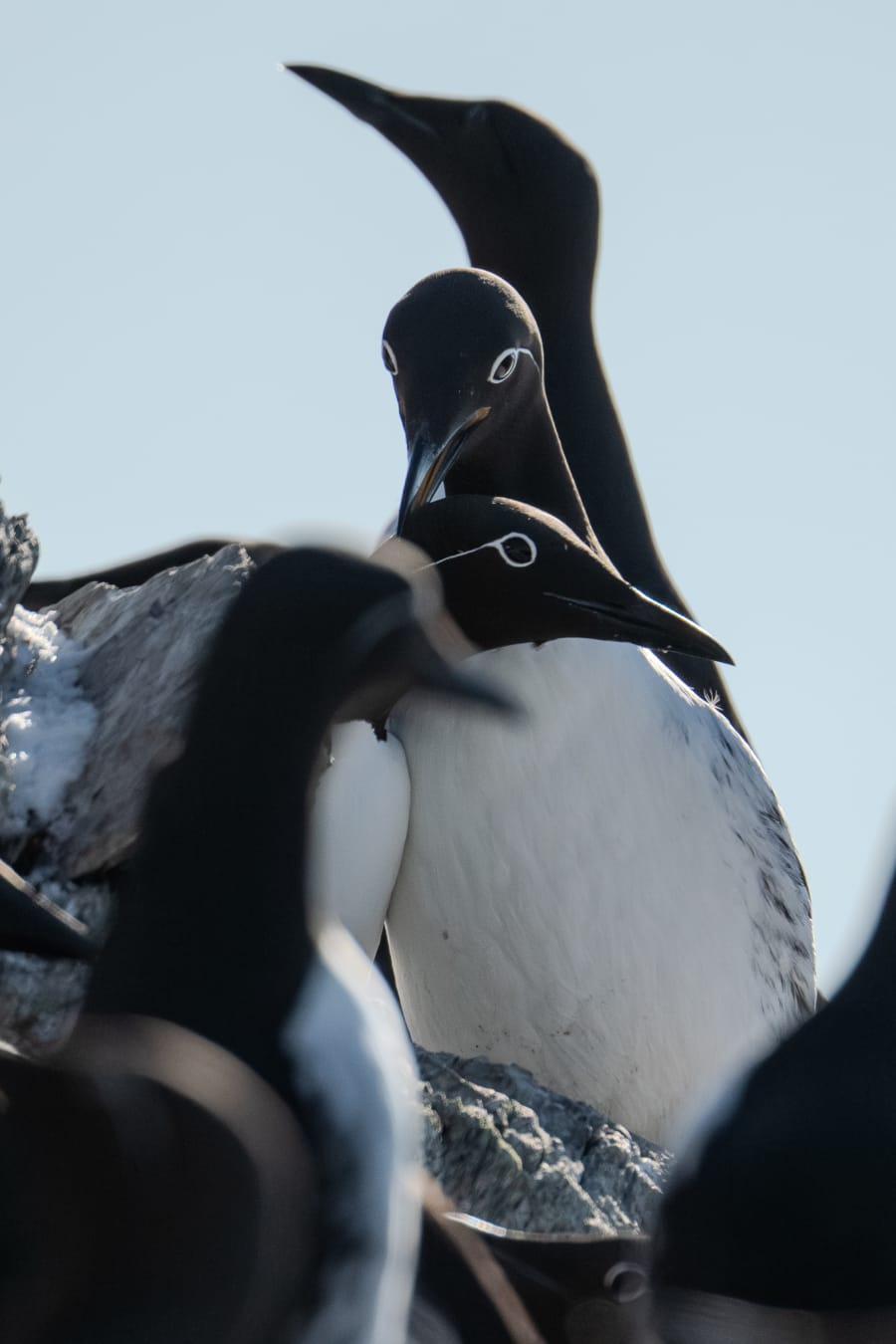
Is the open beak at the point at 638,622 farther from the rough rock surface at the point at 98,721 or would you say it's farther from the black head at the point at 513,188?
the black head at the point at 513,188

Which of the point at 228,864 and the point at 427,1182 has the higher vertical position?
the point at 228,864

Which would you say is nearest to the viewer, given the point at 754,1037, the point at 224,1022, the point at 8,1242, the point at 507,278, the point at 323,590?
the point at 8,1242

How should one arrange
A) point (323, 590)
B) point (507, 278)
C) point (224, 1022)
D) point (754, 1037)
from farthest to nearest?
point (507, 278)
point (754, 1037)
point (323, 590)
point (224, 1022)

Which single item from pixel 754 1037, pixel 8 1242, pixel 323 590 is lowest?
pixel 754 1037

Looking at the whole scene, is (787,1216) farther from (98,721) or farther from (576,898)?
(576,898)

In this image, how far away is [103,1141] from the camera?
3.06m

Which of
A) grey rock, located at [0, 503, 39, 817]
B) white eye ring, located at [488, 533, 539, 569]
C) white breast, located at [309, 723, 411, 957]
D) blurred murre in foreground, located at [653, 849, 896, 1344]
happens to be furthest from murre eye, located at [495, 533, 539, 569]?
blurred murre in foreground, located at [653, 849, 896, 1344]

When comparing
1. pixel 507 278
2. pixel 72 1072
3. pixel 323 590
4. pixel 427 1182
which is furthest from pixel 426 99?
pixel 72 1072

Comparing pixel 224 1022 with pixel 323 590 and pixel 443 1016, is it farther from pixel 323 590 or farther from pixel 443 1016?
pixel 443 1016

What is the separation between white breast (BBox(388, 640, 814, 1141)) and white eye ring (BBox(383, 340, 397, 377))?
765 mm

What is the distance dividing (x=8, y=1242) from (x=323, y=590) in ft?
4.01

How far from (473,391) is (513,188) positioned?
2427 mm

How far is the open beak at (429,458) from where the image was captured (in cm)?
557

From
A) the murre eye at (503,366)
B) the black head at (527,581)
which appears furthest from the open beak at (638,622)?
the murre eye at (503,366)
